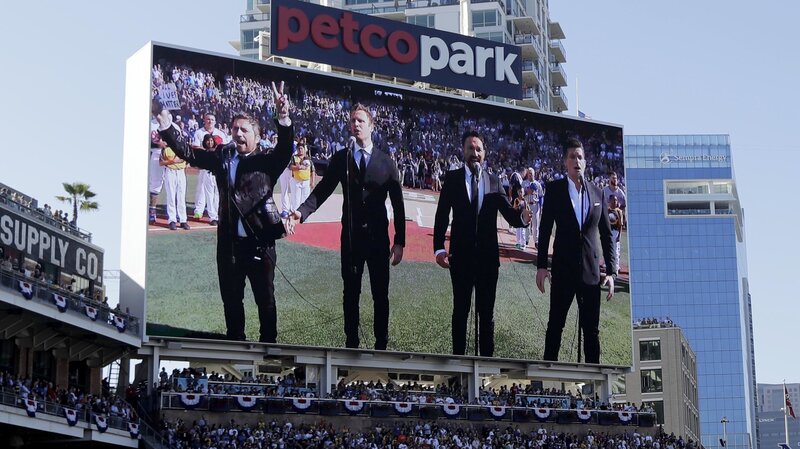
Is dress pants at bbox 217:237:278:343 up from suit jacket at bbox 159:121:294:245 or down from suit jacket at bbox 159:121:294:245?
down

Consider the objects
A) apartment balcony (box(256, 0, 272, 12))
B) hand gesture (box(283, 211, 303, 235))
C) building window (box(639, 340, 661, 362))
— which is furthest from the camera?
apartment balcony (box(256, 0, 272, 12))

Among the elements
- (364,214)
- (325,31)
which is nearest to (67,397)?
(364,214)

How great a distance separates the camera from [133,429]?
54.8 meters

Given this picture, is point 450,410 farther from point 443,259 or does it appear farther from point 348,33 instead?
point 348,33

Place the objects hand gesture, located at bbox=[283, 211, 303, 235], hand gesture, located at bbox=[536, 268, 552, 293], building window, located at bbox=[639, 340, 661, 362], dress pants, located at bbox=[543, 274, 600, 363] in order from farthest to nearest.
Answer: building window, located at bbox=[639, 340, 661, 362] → dress pants, located at bbox=[543, 274, 600, 363] → hand gesture, located at bbox=[536, 268, 552, 293] → hand gesture, located at bbox=[283, 211, 303, 235]

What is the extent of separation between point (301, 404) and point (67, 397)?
11475 millimetres

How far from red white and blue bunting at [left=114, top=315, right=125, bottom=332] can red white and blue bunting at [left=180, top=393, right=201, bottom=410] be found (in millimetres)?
3877

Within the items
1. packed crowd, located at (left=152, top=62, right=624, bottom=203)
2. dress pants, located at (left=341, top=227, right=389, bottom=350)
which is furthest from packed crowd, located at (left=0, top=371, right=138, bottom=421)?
packed crowd, located at (left=152, top=62, right=624, bottom=203)

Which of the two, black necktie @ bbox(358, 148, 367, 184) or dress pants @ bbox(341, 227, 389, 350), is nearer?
dress pants @ bbox(341, 227, 389, 350)

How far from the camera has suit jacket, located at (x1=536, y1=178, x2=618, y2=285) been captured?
67.4 meters

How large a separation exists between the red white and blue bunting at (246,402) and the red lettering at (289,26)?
15908mm

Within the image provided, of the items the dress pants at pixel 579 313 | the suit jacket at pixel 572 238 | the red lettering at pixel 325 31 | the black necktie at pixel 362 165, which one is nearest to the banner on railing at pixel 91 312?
the black necktie at pixel 362 165

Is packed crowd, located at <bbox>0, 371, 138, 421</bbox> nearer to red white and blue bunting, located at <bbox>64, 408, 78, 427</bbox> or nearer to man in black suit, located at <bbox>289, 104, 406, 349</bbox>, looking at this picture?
red white and blue bunting, located at <bbox>64, 408, 78, 427</bbox>

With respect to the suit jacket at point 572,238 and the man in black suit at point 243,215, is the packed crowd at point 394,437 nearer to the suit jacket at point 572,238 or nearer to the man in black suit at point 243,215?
the man in black suit at point 243,215
